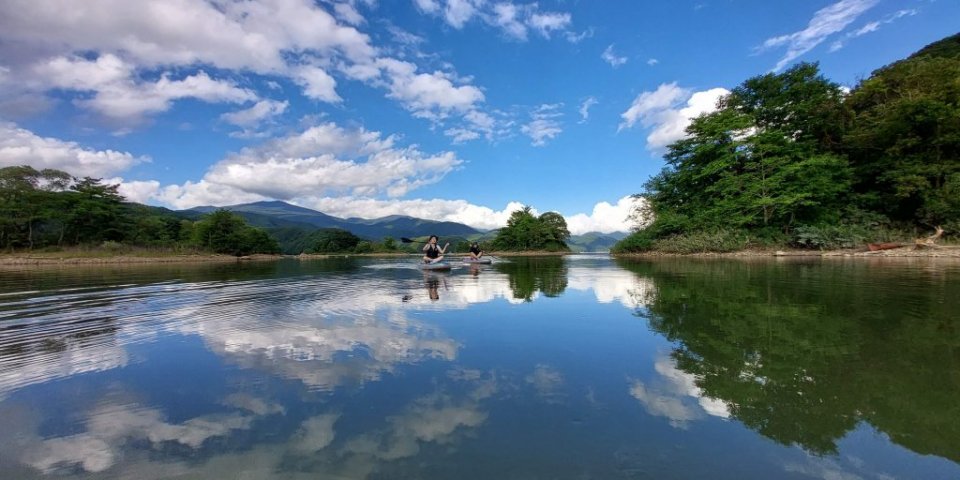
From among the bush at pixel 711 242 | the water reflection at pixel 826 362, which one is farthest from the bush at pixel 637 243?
the water reflection at pixel 826 362

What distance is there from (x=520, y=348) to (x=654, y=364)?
1614mm

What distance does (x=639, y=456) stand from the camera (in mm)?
2535

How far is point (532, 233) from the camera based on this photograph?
182 feet

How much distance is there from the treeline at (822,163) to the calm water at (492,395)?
24459 mm

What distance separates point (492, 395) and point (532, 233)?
2060 inches

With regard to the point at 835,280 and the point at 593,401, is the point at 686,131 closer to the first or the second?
the point at 835,280

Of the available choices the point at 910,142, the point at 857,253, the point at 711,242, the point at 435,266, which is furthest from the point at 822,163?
the point at 435,266

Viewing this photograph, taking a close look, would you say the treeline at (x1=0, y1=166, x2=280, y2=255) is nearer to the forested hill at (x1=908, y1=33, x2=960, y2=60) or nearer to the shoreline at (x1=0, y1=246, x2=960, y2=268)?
the shoreline at (x1=0, y1=246, x2=960, y2=268)

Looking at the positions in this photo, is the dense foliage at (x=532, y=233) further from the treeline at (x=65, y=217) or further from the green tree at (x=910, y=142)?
the treeline at (x=65, y=217)

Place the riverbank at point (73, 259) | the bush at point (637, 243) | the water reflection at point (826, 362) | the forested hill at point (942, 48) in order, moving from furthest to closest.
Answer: the forested hill at point (942, 48) → the bush at point (637, 243) → the riverbank at point (73, 259) → the water reflection at point (826, 362)

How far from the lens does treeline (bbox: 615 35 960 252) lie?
82.4 ft

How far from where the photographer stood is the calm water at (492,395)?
252 centimetres

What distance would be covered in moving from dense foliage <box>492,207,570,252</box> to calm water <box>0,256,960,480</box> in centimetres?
4797

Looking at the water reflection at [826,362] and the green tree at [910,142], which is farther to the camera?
the green tree at [910,142]
